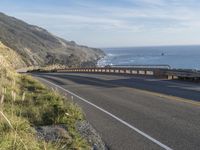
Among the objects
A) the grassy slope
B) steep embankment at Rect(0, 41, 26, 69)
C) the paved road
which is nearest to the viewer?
the grassy slope

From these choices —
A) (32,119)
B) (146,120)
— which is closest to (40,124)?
(32,119)

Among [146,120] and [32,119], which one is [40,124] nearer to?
[32,119]

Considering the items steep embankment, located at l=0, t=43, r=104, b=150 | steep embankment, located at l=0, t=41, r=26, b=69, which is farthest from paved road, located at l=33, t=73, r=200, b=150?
steep embankment, located at l=0, t=41, r=26, b=69

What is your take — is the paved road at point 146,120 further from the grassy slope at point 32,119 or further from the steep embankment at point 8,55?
the steep embankment at point 8,55

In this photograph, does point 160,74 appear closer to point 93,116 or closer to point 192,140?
point 93,116

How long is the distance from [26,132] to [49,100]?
6769 mm

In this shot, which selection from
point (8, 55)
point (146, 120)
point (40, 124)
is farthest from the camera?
point (8, 55)

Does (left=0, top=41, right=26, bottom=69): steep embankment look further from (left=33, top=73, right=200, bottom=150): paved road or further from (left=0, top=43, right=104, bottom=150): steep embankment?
(left=0, top=43, right=104, bottom=150): steep embankment

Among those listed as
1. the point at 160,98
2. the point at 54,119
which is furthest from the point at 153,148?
the point at 160,98

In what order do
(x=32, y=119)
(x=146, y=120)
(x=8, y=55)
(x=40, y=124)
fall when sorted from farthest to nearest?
(x=8, y=55), (x=146, y=120), (x=32, y=119), (x=40, y=124)

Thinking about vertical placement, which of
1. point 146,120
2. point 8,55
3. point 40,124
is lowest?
point 146,120

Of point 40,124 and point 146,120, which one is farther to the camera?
point 146,120

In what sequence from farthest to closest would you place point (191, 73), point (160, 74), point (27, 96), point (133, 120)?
1. point (160, 74)
2. point (191, 73)
3. point (27, 96)
4. point (133, 120)

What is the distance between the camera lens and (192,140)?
10438mm
